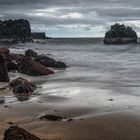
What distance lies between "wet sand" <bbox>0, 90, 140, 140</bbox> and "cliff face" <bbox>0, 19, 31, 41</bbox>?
449 ft

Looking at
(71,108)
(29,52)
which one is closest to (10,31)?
(29,52)

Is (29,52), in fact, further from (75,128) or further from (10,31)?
(10,31)

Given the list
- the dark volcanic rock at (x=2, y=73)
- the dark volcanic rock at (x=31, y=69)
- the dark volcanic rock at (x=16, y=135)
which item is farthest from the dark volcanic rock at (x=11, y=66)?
the dark volcanic rock at (x=16, y=135)

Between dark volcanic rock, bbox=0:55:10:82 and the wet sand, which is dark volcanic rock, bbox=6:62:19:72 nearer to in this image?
dark volcanic rock, bbox=0:55:10:82

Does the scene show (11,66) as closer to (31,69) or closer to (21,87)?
(31,69)

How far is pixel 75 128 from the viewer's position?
32.2 ft

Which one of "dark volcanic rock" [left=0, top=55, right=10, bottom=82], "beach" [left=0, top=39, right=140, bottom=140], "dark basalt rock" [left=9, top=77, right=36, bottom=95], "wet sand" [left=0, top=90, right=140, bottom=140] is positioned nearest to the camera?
"wet sand" [left=0, top=90, right=140, bottom=140]

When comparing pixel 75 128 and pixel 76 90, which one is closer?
pixel 75 128

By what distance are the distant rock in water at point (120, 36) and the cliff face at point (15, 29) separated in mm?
40579

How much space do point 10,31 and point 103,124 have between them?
143058mm

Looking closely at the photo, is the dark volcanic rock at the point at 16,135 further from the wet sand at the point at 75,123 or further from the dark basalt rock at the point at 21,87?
the dark basalt rock at the point at 21,87

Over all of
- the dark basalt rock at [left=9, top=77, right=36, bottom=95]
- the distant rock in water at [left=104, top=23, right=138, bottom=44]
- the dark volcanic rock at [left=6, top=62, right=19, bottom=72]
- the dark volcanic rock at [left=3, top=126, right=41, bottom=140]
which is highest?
the dark volcanic rock at [left=3, top=126, right=41, bottom=140]

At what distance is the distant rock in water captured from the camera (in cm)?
10903

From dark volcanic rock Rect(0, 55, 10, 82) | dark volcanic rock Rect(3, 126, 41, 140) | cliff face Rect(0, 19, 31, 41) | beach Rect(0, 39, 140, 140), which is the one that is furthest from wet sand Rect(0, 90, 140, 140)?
cliff face Rect(0, 19, 31, 41)
